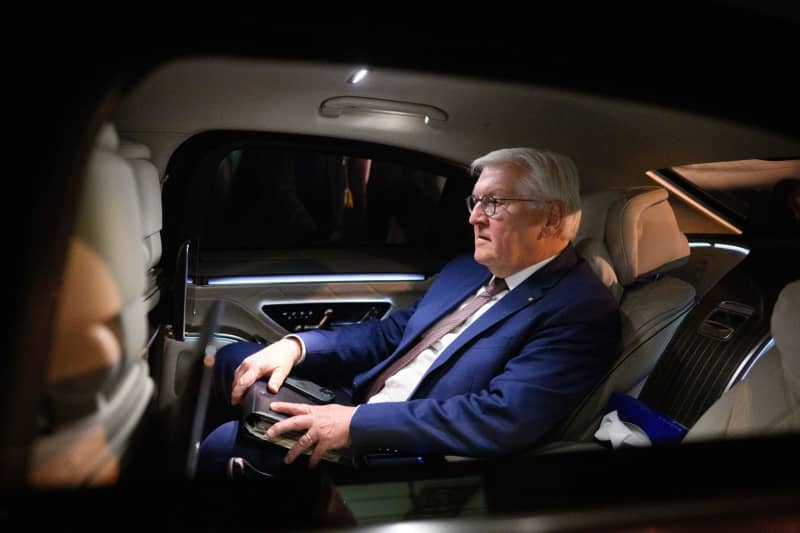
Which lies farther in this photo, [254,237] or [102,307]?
[254,237]

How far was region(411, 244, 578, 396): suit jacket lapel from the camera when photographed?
73.7 inches

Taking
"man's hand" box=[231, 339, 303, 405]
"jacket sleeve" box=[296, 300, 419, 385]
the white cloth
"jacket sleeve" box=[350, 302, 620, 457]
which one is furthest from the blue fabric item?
"man's hand" box=[231, 339, 303, 405]

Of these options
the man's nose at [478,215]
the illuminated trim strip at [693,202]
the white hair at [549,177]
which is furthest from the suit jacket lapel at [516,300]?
the illuminated trim strip at [693,202]

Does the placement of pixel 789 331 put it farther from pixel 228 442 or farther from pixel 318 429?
pixel 228 442

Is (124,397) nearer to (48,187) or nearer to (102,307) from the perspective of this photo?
(102,307)

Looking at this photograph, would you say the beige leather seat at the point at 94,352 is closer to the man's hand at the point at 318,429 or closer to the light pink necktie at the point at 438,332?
the man's hand at the point at 318,429

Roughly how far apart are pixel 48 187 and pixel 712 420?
4.89 feet

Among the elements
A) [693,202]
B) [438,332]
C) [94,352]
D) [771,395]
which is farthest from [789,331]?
[94,352]

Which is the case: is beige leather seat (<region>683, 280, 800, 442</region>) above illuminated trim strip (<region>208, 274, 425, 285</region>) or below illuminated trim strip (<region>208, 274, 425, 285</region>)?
above

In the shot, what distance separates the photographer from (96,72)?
1.98 ft

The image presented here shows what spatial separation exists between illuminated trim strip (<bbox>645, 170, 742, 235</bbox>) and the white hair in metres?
0.59

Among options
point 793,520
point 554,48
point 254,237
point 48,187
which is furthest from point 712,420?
point 254,237

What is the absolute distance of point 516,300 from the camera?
6.26 feet

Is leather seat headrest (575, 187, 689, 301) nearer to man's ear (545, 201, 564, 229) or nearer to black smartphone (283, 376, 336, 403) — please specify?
man's ear (545, 201, 564, 229)
